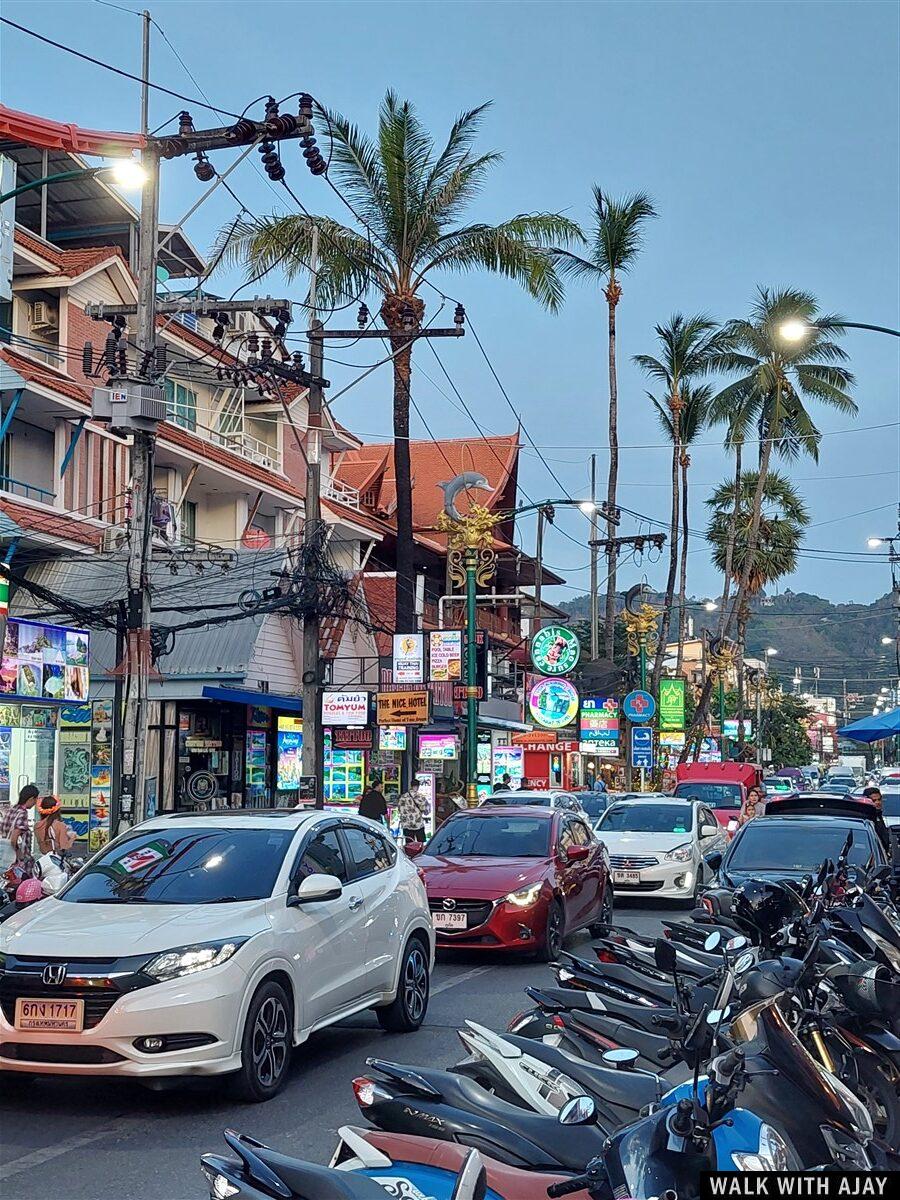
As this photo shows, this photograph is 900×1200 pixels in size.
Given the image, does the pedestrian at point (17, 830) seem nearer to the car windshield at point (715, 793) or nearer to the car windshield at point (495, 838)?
the car windshield at point (495, 838)

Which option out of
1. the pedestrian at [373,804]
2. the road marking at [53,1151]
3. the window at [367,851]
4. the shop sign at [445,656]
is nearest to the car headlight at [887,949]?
the window at [367,851]

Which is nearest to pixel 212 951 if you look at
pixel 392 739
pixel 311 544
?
pixel 311 544

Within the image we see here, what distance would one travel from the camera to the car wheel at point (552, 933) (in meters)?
13.7

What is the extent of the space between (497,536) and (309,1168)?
48.8 m

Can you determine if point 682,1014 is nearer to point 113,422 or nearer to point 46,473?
point 113,422

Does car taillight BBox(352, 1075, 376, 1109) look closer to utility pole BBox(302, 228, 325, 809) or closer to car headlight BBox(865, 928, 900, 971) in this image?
car headlight BBox(865, 928, 900, 971)

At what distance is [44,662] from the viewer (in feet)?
67.9

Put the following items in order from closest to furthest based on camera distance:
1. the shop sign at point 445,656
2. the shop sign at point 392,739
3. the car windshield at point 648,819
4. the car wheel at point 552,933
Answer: the car wheel at point 552,933, the car windshield at point 648,819, the shop sign at point 445,656, the shop sign at point 392,739

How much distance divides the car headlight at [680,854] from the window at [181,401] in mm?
17290

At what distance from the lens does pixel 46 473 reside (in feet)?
93.8

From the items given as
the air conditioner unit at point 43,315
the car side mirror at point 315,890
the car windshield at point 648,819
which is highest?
the air conditioner unit at point 43,315

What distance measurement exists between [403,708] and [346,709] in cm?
109

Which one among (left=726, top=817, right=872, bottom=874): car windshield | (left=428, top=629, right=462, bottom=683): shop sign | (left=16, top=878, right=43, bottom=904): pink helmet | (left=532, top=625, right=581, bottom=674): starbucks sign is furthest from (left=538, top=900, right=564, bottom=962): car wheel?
(left=532, top=625, right=581, bottom=674): starbucks sign

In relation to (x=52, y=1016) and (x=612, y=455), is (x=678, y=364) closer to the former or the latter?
(x=612, y=455)
